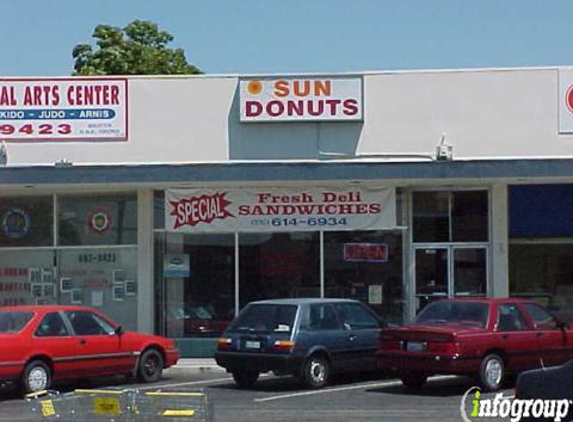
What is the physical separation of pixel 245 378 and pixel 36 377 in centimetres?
346

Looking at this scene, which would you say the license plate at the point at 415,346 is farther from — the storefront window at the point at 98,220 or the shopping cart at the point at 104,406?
the storefront window at the point at 98,220

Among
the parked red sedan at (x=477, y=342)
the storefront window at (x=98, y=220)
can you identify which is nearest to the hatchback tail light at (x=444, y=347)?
the parked red sedan at (x=477, y=342)

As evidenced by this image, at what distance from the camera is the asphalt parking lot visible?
16.0 m

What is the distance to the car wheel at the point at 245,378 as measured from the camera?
1983 cm

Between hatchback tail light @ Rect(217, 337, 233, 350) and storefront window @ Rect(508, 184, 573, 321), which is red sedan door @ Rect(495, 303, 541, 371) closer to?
hatchback tail light @ Rect(217, 337, 233, 350)

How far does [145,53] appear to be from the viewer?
51.8 metres

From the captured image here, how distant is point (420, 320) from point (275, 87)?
7.58 metres

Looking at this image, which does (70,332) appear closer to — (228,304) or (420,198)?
(228,304)

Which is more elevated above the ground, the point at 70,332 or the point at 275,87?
the point at 275,87

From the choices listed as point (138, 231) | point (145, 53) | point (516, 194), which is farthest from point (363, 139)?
point (145, 53)

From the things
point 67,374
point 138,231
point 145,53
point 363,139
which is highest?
point 145,53

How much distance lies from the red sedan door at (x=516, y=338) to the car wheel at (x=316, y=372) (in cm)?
293

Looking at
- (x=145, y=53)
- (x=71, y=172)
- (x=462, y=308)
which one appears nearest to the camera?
(x=462, y=308)

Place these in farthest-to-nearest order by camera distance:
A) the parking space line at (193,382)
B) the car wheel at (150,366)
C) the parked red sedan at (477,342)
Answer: the car wheel at (150,366) → the parking space line at (193,382) → the parked red sedan at (477,342)
